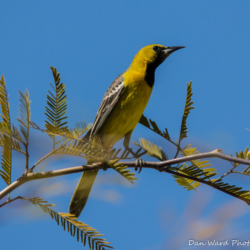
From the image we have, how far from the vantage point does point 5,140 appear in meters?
1.63

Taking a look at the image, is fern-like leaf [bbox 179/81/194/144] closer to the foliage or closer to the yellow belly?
the foliage

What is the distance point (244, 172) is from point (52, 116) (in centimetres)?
113

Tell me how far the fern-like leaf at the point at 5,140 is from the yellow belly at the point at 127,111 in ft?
6.52

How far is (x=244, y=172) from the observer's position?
1.69 metres

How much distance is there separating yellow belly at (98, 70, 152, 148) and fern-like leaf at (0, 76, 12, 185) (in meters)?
1.99

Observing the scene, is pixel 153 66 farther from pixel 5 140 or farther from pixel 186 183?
pixel 5 140

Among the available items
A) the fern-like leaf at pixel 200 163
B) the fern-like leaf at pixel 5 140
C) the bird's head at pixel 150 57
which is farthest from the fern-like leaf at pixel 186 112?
the bird's head at pixel 150 57

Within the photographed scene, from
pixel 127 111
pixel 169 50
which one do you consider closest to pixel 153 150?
pixel 127 111

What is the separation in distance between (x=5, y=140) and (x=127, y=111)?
2147mm

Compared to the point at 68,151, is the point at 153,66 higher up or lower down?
higher up

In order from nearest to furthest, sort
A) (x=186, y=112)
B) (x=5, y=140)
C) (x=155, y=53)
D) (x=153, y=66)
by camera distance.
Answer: (x=5, y=140) → (x=186, y=112) → (x=153, y=66) → (x=155, y=53)

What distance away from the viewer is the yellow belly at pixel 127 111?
365cm

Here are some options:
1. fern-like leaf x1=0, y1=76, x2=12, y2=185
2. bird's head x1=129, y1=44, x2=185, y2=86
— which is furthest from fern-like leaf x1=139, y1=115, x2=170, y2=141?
bird's head x1=129, y1=44, x2=185, y2=86

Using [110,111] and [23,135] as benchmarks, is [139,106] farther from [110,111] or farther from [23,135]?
[23,135]
